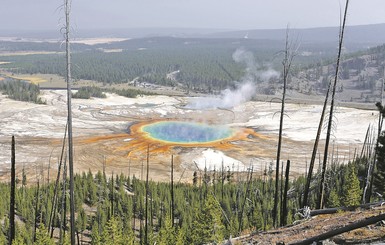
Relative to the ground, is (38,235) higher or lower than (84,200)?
higher

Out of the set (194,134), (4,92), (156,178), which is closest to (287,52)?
(156,178)

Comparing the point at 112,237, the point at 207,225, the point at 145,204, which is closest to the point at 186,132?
the point at 145,204

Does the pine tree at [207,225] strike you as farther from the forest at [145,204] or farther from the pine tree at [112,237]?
the pine tree at [112,237]

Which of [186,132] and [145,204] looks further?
[186,132]

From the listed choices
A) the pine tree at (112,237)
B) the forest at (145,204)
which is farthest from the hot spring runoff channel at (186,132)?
the pine tree at (112,237)

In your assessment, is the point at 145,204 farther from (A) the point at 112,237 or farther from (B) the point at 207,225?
(B) the point at 207,225

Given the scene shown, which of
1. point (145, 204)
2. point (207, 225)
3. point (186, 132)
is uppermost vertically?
point (207, 225)

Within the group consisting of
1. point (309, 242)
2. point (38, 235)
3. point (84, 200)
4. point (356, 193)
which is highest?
point (309, 242)

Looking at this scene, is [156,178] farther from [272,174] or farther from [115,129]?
[115,129]

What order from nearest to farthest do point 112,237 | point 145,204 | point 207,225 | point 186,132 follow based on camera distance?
point 207,225 → point 112,237 → point 145,204 → point 186,132
